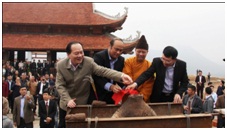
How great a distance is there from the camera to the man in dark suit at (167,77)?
4.01m

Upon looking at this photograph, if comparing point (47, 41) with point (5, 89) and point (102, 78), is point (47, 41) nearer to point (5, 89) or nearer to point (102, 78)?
point (5, 89)

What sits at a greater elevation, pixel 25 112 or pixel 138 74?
pixel 138 74

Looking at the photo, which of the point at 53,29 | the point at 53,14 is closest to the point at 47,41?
the point at 53,29

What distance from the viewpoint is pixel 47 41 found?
20.4 metres

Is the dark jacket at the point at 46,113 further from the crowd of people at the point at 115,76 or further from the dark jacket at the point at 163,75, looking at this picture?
the dark jacket at the point at 163,75

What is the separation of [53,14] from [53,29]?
1.09m

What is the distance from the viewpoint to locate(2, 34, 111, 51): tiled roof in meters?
19.8

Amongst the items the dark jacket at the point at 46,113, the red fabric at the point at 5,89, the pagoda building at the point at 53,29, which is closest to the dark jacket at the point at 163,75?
the dark jacket at the point at 46,113

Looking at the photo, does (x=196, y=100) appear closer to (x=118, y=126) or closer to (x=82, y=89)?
(x=82, y=89)

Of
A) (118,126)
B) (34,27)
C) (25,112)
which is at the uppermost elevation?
(34,27)

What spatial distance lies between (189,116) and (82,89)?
1.34 meters

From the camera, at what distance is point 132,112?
132 inches

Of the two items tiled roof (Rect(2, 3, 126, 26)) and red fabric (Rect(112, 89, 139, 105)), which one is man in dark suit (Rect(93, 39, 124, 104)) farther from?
tiled roof (Rect(2, 3, 126, 26))

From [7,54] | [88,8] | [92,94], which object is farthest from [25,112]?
[88,8]
